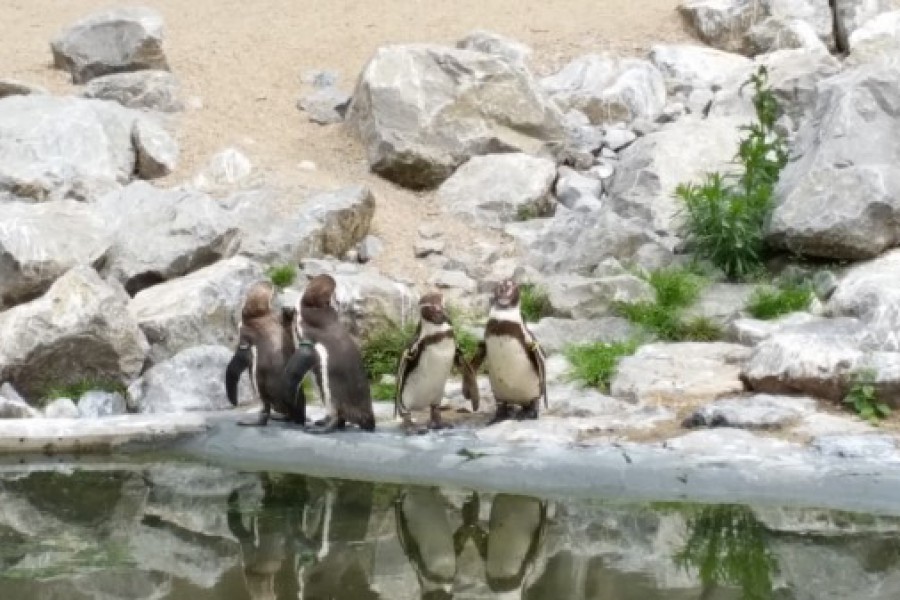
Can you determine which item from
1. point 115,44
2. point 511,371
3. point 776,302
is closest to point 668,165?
point 776,302

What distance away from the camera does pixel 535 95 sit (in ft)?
43.4

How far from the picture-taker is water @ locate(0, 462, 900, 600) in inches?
263

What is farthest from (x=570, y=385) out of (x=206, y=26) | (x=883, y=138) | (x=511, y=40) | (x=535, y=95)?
(x=206, y=26)

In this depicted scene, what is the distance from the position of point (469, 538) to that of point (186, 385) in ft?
8.35

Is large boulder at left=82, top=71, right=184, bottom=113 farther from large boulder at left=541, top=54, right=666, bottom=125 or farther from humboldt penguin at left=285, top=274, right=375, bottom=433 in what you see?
humboldt penguin at left=285, top=274, right=375, bottom=433

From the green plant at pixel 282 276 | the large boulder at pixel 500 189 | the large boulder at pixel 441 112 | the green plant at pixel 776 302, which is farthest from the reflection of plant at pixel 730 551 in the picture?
the large boulder at pixel 441 112

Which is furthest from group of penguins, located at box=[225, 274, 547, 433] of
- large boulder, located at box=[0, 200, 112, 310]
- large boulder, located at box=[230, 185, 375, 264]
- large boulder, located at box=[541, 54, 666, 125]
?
large boulder, located at box=[541, 54, 666, 125]

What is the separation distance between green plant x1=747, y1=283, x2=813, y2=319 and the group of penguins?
199cm

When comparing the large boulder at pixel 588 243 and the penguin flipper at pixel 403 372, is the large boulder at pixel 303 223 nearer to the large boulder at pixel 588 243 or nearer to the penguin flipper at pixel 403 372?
the large boulder at pixel 588 243

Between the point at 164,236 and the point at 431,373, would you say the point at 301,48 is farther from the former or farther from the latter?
the point at 431,373

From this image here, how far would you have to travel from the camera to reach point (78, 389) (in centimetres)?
947

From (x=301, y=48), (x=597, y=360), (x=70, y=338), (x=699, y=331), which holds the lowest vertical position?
(x=301, y=48)

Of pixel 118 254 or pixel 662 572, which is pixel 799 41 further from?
pixel 662 572

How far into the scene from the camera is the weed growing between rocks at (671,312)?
32.7 ft
